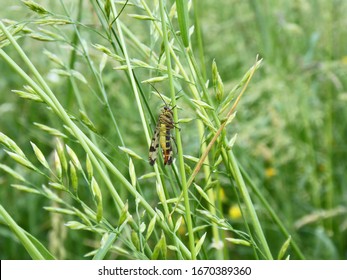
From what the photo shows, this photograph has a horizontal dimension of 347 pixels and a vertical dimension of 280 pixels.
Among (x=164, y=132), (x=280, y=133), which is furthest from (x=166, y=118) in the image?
(x=280, y=133)

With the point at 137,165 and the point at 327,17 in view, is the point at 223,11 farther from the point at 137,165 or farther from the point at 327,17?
the point at 137,165

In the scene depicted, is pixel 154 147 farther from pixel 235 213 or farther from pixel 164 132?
pixel 235 213

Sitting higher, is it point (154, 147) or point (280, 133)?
point (154, 147)

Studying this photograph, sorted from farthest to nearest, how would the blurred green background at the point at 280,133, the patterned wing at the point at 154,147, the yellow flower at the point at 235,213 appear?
the yellow flower at the point at 235,213 → the blurred green background at the point at 280,133 → the patterned wing at the point at 154,147

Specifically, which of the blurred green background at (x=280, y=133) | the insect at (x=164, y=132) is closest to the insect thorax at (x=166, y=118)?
the insect at (x=164, y=132)

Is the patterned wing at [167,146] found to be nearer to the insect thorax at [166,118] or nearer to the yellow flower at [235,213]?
the insect thorax at [166,118]

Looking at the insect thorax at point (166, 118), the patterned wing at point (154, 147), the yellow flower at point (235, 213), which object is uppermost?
the insect thorax at point (166, 118)

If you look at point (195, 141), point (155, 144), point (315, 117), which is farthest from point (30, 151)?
point (155, 144)

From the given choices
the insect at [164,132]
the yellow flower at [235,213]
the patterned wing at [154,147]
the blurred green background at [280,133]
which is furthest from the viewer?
the yellow flower at [235,213]

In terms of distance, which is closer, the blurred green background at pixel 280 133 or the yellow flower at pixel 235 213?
the blurred green background at pixel 280 133
